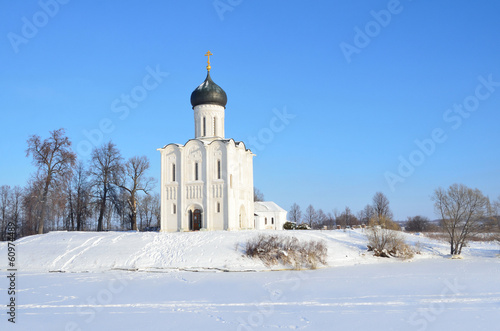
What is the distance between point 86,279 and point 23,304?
18.3ft

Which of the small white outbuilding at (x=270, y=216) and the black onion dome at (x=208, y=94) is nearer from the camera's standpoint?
the black onion dome at (x=208, y=94)

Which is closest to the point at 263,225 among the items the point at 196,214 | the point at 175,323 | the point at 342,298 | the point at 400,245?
the point at 196,214

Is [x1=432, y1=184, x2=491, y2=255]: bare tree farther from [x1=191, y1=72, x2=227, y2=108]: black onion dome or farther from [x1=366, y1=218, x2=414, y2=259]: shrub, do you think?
[x1=191, y1=72, x2=227, y2=108]: black onion dome

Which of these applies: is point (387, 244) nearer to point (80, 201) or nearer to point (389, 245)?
point (389, 245)

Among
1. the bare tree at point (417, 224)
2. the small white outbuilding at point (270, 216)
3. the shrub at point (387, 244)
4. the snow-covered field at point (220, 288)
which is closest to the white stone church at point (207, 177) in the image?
the snow-covered field at point (220, 288)

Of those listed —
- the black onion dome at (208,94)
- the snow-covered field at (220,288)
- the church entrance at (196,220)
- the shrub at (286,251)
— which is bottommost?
the snow-covered field at (220,288)

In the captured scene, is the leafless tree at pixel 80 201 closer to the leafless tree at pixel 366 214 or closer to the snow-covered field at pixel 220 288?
the snow-covered field at pixel 220 288

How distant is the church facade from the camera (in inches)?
1174

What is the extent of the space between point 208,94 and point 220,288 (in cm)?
1924

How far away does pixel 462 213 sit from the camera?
30.1 meters

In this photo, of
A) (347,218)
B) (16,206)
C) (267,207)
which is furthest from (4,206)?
(347,218)

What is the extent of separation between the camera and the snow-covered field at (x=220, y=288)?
412 inches

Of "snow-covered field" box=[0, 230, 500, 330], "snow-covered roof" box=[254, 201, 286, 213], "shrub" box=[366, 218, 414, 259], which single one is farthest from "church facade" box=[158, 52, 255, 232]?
Result: "snow-covered roof" box=[254, 201, 286, 213]

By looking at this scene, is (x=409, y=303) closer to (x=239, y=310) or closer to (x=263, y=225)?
(x=239, y=310)
